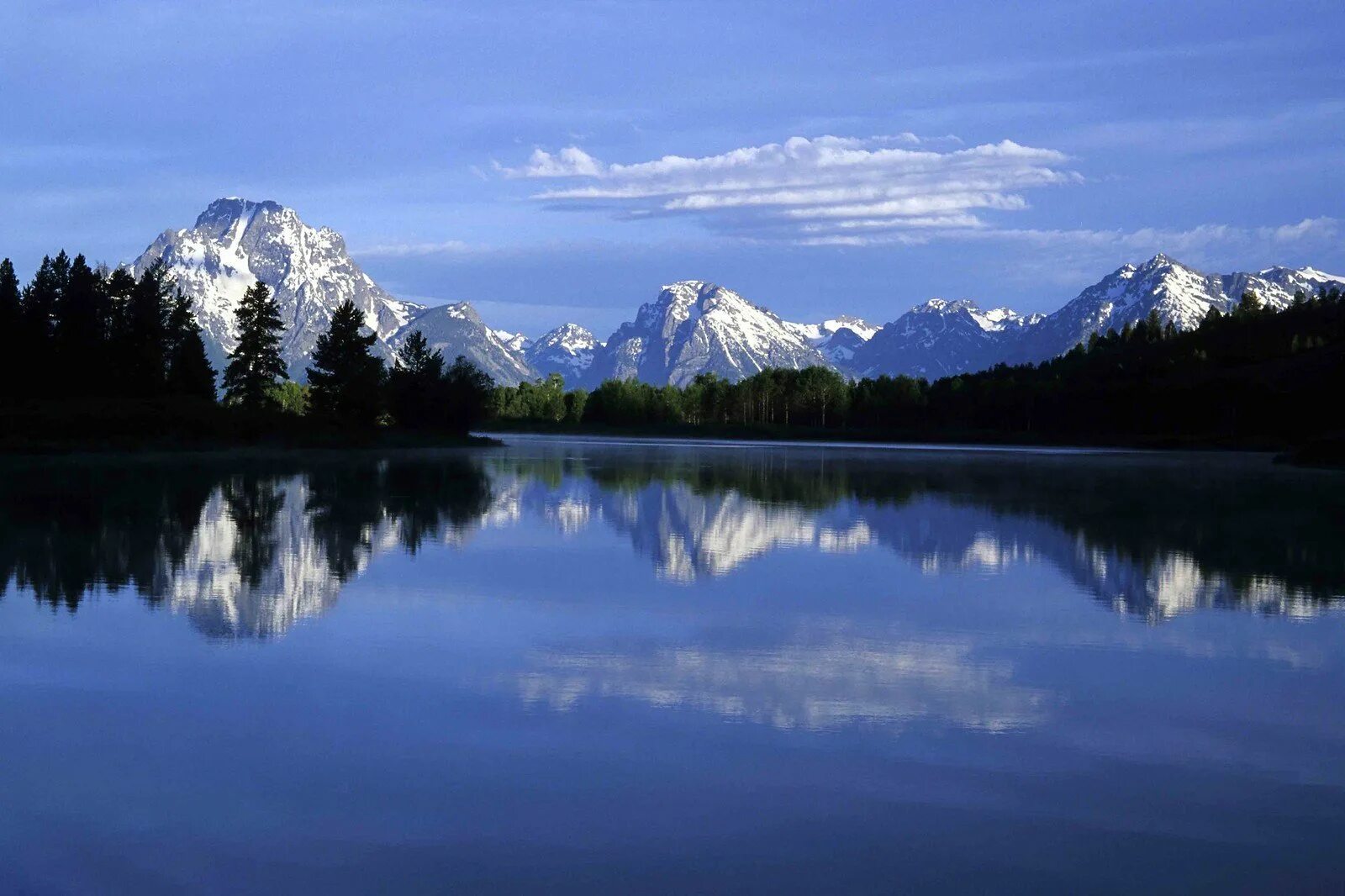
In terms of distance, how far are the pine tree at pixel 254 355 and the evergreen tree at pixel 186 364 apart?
2055 millimetres

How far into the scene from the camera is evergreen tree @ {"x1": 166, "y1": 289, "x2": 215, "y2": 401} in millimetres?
111875

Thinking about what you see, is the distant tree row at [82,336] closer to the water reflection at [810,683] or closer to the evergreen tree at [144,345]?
the evergreen tree at [144,345]

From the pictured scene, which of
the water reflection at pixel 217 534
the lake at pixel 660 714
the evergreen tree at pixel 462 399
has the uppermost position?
the evergreen tree at pixel 462 399

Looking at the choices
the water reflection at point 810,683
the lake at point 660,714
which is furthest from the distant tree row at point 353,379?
the water reflection at point 810,683

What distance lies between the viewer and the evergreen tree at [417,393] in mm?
126875

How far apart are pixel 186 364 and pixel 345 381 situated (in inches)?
515

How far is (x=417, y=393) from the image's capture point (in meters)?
127

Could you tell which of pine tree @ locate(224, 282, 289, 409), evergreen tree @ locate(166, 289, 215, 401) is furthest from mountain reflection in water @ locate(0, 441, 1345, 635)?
pine tree @ locate(224, 282, 289, 409)

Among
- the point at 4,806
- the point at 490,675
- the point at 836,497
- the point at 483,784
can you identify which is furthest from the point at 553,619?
the point at 836,497

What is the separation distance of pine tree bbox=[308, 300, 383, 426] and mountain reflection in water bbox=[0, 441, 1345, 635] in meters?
45.9

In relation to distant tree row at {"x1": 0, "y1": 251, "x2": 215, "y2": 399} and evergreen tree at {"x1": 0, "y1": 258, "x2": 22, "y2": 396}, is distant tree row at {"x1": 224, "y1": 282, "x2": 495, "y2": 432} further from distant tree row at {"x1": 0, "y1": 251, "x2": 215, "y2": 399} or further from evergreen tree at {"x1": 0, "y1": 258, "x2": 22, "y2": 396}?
evergreen tree at {"x1": 0, "y1": 258, "x2": 22, "y2": 396}

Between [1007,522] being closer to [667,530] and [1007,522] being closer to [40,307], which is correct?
[667,530]

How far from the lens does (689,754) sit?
12.3 meters

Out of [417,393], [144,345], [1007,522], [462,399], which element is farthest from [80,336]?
[1007,522]
